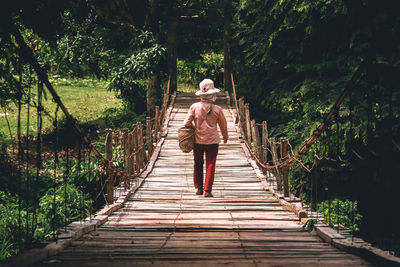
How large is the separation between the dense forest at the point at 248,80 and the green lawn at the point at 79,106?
564mm

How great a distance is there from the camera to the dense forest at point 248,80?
14.1ft

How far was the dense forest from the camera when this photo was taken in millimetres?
4289

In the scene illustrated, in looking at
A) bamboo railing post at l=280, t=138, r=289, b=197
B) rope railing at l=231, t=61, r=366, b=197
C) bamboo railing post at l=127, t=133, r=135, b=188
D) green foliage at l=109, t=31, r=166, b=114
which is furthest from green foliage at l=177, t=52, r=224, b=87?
bamboo railing post at l=280, t=138, r=289, b=197

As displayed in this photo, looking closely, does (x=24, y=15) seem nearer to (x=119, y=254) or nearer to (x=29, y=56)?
(x=29, y=56)

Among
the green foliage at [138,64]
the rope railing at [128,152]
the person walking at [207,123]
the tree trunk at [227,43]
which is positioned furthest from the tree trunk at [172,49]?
the person walking at [207,123]

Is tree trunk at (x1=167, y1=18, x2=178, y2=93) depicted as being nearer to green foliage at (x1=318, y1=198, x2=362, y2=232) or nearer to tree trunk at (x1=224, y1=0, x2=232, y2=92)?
tree trunk at (x1=224, y1=0, x2=232, y2=92)

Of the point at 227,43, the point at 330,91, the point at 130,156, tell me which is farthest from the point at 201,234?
the point at 227,43

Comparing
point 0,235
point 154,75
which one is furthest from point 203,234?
point 154,75

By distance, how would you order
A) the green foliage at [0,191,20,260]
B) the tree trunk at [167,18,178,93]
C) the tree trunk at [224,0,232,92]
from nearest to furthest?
the green foliage at [0,191,20,260] → the tree trunk at [224,0,232,92] → the tree trunk at [167,18,178,93]

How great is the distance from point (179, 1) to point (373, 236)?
12299mm

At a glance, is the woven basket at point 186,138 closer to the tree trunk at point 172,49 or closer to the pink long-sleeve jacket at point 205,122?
the pink long-sleeve jacket at point 205,122

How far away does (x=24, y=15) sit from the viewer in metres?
3.96

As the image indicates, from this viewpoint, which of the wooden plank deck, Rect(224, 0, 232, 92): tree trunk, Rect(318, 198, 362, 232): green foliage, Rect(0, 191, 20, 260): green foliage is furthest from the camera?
Rect(224, 0, 232, 92): tree trunk

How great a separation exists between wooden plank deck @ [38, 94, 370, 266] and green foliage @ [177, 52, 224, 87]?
14573mm
